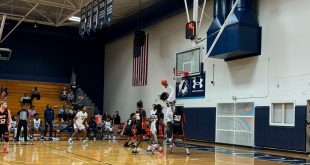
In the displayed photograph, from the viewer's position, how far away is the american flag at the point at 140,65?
2734 centimetres

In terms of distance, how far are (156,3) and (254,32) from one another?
9143 millimetres

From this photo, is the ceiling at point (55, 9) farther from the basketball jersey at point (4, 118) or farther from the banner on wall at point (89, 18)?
the basketball jersey at point (4, 118)

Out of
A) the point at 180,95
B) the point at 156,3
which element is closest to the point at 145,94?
the point at 180,95

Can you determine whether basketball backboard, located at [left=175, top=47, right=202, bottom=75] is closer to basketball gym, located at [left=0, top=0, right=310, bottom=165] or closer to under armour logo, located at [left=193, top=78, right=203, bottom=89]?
basketball gym, located at [left=0, top=0, right=310, bottom=165]

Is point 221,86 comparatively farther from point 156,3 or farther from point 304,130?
point 156,3

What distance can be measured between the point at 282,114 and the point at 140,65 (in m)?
13.4

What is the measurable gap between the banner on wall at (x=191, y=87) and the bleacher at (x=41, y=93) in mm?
10745

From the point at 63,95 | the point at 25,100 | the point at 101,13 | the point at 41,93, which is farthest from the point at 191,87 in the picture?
the point at 41,93

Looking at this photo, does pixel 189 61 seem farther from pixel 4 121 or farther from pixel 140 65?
pixel 4 121

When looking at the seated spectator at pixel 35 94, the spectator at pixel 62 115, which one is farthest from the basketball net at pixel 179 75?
the seated spectator at pixel 35 94

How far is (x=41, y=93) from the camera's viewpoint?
3069 cm

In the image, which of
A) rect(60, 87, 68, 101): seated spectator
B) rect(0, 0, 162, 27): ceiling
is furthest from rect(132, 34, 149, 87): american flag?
rect(60, 87, 68, 101): seated spectator

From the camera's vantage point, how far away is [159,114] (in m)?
13.4

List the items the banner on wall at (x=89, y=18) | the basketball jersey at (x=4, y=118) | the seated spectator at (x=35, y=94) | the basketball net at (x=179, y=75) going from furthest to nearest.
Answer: the seated spectator at (x=35, y=94), the basketball net at (x=179, y=75), the banner on wall at (x=89, y=18), the basketball jersey at (x=4, y=118)
